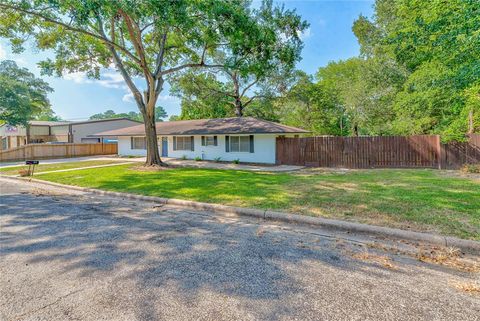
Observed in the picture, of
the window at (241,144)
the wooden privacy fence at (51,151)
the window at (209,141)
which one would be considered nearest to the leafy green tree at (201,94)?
the window at (209,141)

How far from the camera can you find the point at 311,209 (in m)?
5.65

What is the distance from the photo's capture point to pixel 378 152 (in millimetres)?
14641

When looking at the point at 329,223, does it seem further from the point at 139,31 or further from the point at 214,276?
the point at 139,31

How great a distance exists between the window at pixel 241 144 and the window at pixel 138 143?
9.97 metres

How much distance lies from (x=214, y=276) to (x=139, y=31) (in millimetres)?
14142

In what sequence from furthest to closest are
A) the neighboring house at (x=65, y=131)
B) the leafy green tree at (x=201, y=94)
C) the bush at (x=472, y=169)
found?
1. the neighboring house at (x=65, y=131)
2. the leafy green tree at (x=201, y=94)
3. the bush at (x=472, y=169)

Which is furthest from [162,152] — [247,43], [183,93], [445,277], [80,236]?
[445,277]

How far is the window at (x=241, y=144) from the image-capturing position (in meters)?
17.7

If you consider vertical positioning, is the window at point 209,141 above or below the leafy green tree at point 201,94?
below

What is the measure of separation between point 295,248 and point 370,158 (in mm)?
12962

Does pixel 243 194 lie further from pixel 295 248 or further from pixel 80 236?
pixel 80 236

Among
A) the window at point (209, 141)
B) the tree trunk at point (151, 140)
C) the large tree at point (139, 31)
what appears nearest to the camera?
the large tree at point (139, 31)

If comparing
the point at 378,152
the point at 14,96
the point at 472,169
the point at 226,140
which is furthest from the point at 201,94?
the point at 472,169

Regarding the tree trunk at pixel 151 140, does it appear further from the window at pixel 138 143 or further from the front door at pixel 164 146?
the window at pixel 138 143
